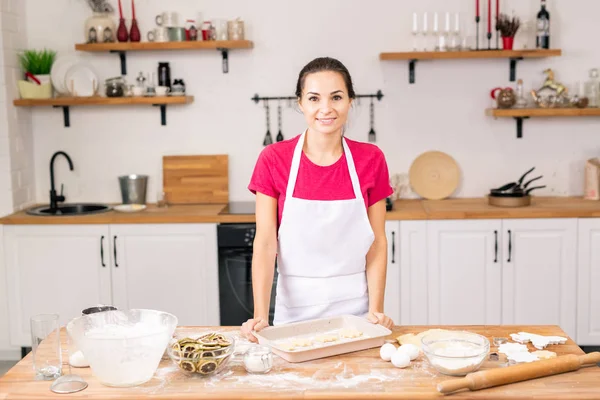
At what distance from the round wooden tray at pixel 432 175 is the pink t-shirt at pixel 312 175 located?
231cm

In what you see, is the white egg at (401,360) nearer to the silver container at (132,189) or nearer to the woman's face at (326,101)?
the woman's face at (326,101)

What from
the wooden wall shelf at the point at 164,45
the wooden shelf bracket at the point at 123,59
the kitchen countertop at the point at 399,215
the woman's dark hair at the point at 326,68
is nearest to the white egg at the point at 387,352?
the woman's dark hair at the point at 326,68

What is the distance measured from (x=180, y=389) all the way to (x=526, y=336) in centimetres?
108

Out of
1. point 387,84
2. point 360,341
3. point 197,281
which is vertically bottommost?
point 197,281

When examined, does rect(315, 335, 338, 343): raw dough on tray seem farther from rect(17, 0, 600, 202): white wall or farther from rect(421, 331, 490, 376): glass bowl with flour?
rect(17, 0, 600, 202): white wall

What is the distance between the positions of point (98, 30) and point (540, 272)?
309 centimetres

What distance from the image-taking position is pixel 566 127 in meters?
5.04

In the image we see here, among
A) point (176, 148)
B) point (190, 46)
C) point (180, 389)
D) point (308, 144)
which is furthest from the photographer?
point (176, 148)

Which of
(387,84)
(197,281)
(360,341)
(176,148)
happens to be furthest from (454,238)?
(360,341)

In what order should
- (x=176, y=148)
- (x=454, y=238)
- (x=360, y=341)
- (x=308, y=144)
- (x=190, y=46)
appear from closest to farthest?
(x=360, y=341) < (x=308, y=144) < (x=454, y=238) < (x=190, y=46) < (x=176, y=148)

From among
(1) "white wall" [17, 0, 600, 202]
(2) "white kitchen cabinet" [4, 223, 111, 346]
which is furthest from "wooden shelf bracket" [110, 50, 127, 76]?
(2) "white kitchen cabinet" [4, 223, 111, 346]

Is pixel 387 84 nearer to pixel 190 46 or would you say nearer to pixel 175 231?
pixel 190 46

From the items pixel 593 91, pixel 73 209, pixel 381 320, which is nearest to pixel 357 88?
pixel 593 91

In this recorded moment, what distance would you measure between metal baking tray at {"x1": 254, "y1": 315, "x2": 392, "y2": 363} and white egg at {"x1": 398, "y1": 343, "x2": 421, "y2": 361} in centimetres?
11
